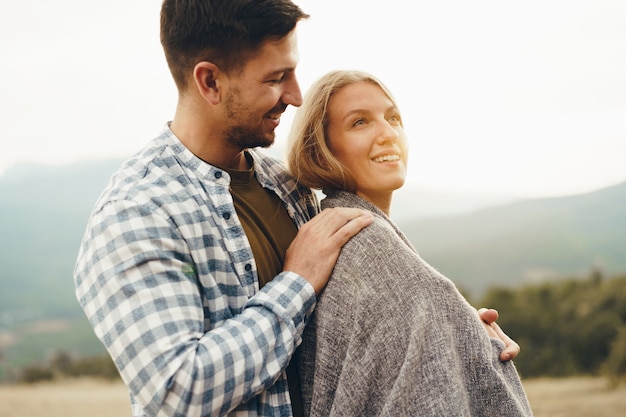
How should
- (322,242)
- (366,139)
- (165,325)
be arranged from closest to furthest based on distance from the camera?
(165,325) → (322,242) → (366,139)

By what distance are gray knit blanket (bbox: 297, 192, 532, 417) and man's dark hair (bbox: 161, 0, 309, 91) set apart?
668 millimetres

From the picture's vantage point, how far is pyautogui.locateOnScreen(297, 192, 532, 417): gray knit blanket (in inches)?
68.5

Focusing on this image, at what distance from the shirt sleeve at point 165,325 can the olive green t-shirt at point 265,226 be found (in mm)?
228

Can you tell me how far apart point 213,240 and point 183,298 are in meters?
0.22

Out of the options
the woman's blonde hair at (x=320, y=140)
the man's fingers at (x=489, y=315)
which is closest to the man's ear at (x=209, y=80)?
the woman's blonde hair at (x=320, y=140)

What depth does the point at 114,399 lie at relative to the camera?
13094 millimetres

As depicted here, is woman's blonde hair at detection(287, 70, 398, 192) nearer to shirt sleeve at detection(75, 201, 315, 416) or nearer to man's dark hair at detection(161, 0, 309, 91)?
man's dark hair at detection(161, 0, 309, 91)

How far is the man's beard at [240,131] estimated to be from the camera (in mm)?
1997

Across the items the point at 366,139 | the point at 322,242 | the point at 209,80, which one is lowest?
the point at 322,242

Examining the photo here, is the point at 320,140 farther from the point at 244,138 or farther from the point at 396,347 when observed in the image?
the point at 396,347

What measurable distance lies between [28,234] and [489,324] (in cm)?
3020

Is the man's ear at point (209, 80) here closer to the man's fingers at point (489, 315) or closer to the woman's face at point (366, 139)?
the woman's face at point (366, 139)

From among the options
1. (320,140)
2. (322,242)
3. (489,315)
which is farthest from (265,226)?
(489,315)

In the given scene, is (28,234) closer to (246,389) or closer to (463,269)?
(463,269)
